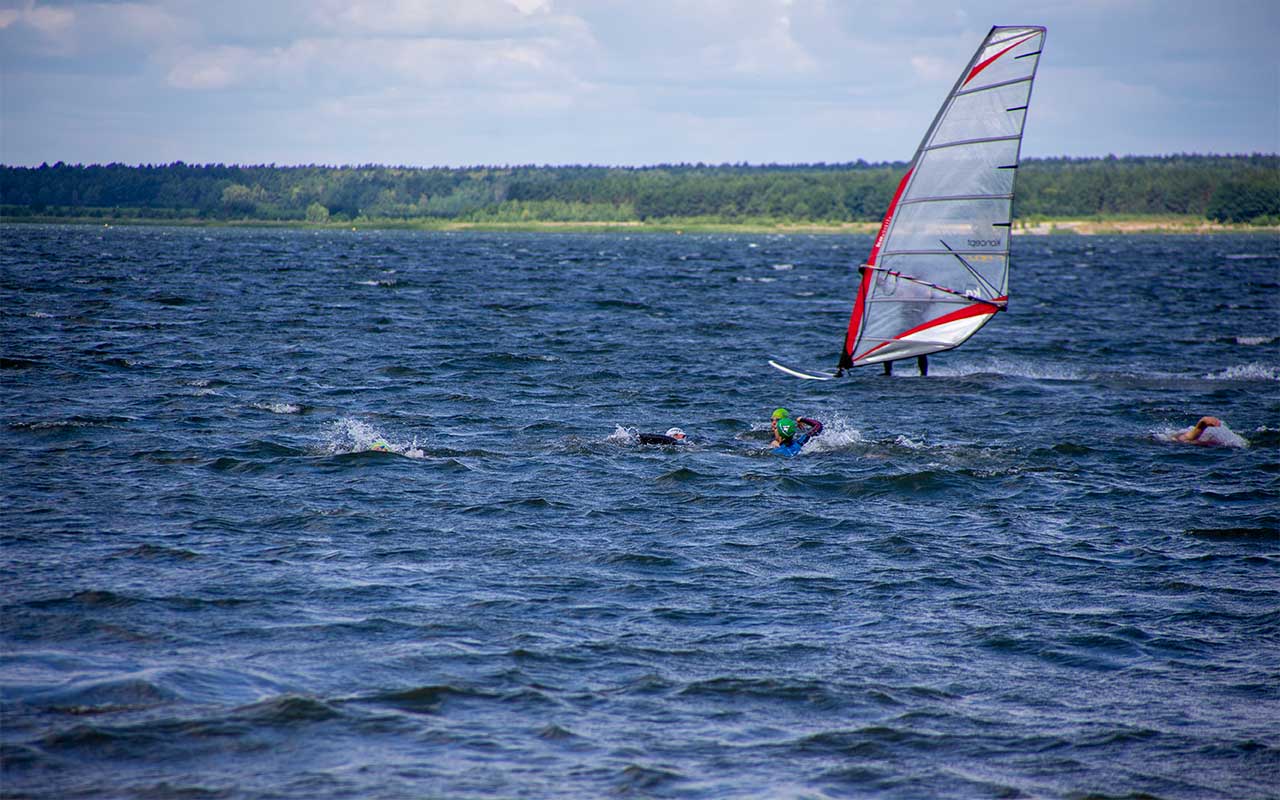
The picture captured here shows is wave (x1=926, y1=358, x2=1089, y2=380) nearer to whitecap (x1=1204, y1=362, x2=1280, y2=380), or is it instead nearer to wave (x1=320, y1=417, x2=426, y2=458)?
whitecap (x1=1204, y1=362, x2=1280, y2=380)

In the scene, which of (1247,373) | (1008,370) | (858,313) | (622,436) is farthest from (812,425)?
(1247,373)

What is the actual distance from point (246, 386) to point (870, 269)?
1470cm

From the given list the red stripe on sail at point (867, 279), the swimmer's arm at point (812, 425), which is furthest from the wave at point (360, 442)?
the red stripe on sail at point (867, 279)

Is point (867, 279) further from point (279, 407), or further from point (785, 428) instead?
point (279, 407)

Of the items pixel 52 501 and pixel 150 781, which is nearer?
pixel 150 781

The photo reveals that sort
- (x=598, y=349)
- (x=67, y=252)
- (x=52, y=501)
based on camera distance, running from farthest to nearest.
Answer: (x=67, y=252)
(x=598, y=349)
(x=52, y=501)

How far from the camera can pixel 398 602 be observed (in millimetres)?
12938

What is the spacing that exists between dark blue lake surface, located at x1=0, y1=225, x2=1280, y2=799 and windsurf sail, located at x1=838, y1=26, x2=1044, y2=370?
6.31ft

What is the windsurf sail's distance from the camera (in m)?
26.4

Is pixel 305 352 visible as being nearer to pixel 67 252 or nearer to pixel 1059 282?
pixel 1059 282

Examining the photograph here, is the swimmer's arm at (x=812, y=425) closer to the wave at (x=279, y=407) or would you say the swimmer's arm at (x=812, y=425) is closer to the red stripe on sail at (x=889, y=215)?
the red stripe on sail at (x=889, y=215)

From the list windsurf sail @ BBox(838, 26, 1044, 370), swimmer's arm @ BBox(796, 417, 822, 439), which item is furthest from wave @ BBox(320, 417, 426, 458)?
windsurf sail @ BBox(838, 26, 1044, 370)

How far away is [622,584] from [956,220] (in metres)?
16.5

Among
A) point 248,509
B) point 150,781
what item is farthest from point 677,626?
point 248,509
